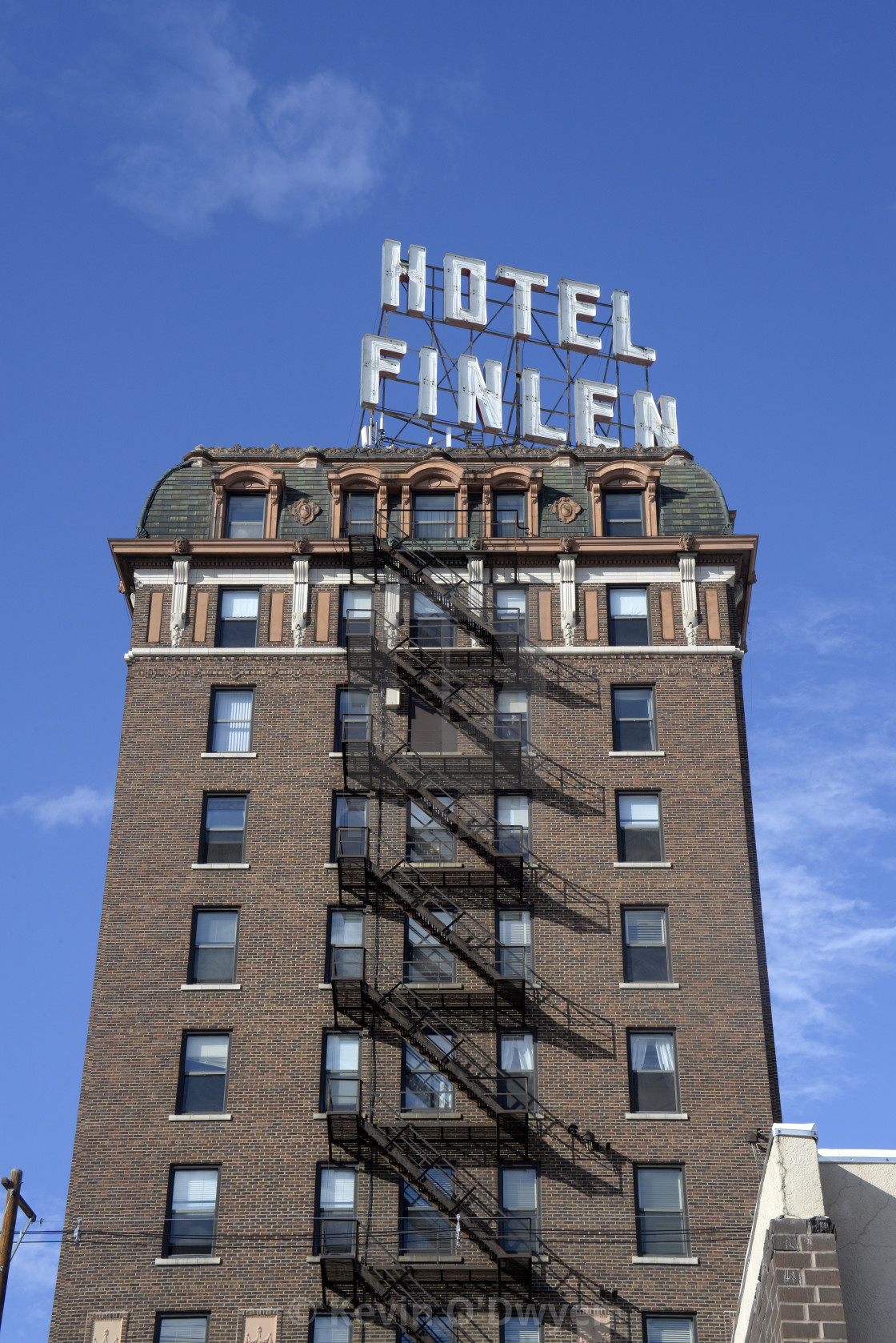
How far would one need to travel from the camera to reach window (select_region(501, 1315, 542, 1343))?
46.1m

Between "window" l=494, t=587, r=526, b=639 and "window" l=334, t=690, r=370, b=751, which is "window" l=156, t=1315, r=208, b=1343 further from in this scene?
"window" l=494, t=587, r=526, b=639

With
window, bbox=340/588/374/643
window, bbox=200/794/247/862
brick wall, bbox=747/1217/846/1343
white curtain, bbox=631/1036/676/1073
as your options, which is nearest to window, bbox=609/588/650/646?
window, bbox=340/588/374/643

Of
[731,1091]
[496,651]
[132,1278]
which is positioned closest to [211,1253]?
[132,1278]

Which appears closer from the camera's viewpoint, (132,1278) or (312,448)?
(132,1278)

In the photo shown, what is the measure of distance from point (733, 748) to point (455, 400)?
18082 mm

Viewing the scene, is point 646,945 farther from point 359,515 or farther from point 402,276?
point 402,276

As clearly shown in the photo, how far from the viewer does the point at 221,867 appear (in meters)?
53.2

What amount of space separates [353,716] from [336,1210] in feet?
47.8

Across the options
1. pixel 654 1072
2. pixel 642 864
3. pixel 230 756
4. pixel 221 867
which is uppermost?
pixel 230 756

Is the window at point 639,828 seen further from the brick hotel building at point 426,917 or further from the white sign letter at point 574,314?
the white sign letter at point 574,314

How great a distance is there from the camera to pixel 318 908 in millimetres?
52344

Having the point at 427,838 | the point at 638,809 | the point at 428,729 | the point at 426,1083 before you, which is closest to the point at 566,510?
the point at 428,729

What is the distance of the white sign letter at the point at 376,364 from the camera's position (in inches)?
2606

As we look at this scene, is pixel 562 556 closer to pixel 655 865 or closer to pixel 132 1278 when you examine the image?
pixel 655 865
